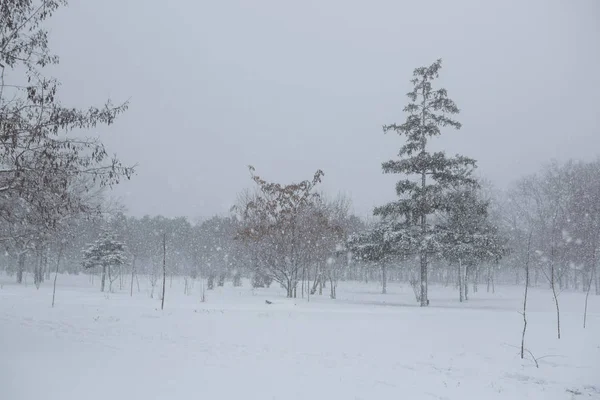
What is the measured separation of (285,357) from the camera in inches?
428

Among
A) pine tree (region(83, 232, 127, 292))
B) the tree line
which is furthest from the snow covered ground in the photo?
pine tree (region(83, 232, 127, 292))

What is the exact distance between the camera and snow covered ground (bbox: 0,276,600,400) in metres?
7.68

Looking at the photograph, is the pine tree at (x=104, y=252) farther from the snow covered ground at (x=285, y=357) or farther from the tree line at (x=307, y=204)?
the snow covered ground at (x=285, y=357)

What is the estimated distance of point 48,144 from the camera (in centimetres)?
963

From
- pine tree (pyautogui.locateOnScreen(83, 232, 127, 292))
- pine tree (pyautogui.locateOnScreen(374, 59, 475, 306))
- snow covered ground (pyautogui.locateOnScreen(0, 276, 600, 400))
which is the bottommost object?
snow covered ground (pyautogui.locateOnScreen(0, 276, 600, 400))

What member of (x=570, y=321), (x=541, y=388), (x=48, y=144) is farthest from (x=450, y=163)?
(x=48, y=144)

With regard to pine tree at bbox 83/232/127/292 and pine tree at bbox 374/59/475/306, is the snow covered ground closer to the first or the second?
pine tree at bbox 374/59/475/306

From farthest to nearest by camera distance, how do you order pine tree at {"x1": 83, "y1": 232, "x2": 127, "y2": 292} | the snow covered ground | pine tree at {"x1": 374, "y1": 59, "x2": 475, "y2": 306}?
pine tree at {"x1": 83, "y1": 232, "x2": 127, "y2": 292} < pine tree at {"x1": 374, "y1": 59, "x2": 475, "y2": 306} < the snow covered ground

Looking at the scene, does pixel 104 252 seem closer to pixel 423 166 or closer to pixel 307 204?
pixel 307 204

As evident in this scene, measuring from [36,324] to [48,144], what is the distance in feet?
25.6

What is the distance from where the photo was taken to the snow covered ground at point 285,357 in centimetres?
768

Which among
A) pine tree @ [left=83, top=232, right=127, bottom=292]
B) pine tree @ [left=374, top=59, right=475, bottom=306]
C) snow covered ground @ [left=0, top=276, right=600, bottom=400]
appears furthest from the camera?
pine tree @ [left=83, top=232, right=127, bottom=292]

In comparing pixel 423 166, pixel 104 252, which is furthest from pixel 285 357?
pixel 104 252

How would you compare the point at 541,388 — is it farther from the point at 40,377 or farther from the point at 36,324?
the point at 36,324
